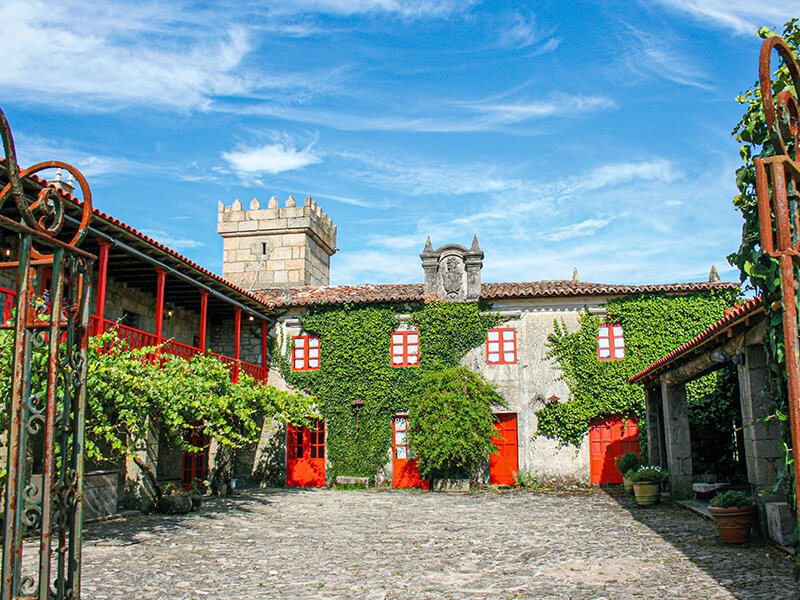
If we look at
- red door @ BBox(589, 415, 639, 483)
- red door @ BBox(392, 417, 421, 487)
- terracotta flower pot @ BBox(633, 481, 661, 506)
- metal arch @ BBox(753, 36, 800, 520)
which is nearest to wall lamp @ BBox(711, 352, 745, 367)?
terracotta flower pot @ BBox(633, 481, 661, 506)

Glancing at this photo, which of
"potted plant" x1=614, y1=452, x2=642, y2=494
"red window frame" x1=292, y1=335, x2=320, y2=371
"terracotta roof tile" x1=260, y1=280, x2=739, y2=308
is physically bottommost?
"potted plant" x1=614, y1=452, x2=642, y2=494

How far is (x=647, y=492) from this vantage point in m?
13.0

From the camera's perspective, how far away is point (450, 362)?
60.2ft

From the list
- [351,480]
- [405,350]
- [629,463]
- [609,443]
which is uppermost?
[405,350]

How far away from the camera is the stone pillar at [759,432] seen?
876cm

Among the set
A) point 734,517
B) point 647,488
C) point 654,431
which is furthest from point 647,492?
point 734,517

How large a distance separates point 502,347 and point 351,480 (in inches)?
216

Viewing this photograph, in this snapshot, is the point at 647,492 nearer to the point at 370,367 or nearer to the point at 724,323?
the point at 724,323

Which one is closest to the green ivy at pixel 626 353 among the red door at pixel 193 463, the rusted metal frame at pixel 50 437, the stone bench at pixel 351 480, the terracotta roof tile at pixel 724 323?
the terracotta roof tile at pixel 724 323

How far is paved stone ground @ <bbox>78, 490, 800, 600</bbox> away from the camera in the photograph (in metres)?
6.89

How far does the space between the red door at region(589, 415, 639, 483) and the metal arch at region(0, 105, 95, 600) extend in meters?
15.9

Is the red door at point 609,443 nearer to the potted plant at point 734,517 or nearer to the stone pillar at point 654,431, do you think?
the stone pillar at point 654,431

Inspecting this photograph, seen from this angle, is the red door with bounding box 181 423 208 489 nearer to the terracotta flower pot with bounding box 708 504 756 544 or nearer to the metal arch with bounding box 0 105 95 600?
the terracotta flower pot with bounding box 708 504 756 544

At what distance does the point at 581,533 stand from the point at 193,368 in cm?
695
